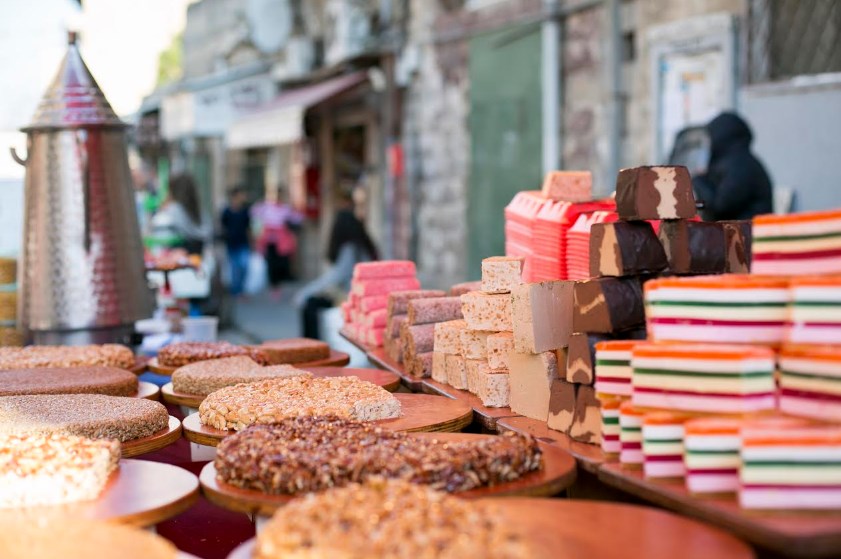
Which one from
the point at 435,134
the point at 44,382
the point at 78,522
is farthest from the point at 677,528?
the point at 435,134

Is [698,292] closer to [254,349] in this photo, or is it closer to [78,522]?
[78,522]

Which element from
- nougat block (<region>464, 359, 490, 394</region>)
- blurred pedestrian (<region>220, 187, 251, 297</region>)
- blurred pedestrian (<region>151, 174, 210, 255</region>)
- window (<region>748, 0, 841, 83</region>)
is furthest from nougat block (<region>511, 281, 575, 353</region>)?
blurred pedestrian (<region>220, 187, 251, 297</region>)

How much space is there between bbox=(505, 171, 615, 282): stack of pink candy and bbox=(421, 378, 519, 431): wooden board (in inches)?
20.8

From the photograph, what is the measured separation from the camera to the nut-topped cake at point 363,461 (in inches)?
97.8

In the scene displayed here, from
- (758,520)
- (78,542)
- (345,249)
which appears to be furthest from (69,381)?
(345,249)

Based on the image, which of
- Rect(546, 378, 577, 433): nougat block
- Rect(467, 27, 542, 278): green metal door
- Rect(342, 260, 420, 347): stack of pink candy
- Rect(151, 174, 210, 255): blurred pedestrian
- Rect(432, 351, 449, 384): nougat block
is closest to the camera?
Rect(546, 378, 577, 433): nougat block

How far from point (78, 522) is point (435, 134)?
1238cm

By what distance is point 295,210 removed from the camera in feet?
66.5

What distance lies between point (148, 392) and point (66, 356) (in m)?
0.67

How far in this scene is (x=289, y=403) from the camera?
3.31 metres

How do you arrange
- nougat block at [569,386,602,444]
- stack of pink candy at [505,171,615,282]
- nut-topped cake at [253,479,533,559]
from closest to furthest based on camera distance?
1. nut-topped cake at [253,479,533,559]
2. nougat block at [569,386,602,444]
3. stack of pink candy at [505,171,615,282]

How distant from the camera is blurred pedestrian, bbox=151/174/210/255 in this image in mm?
12016

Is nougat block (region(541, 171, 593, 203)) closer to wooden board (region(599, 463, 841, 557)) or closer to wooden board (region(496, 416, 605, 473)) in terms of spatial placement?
wooden board (region(496, 416, 605, 473))

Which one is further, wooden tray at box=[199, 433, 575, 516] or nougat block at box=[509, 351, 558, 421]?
nougat block at box=[509, 351, 558, 421]
